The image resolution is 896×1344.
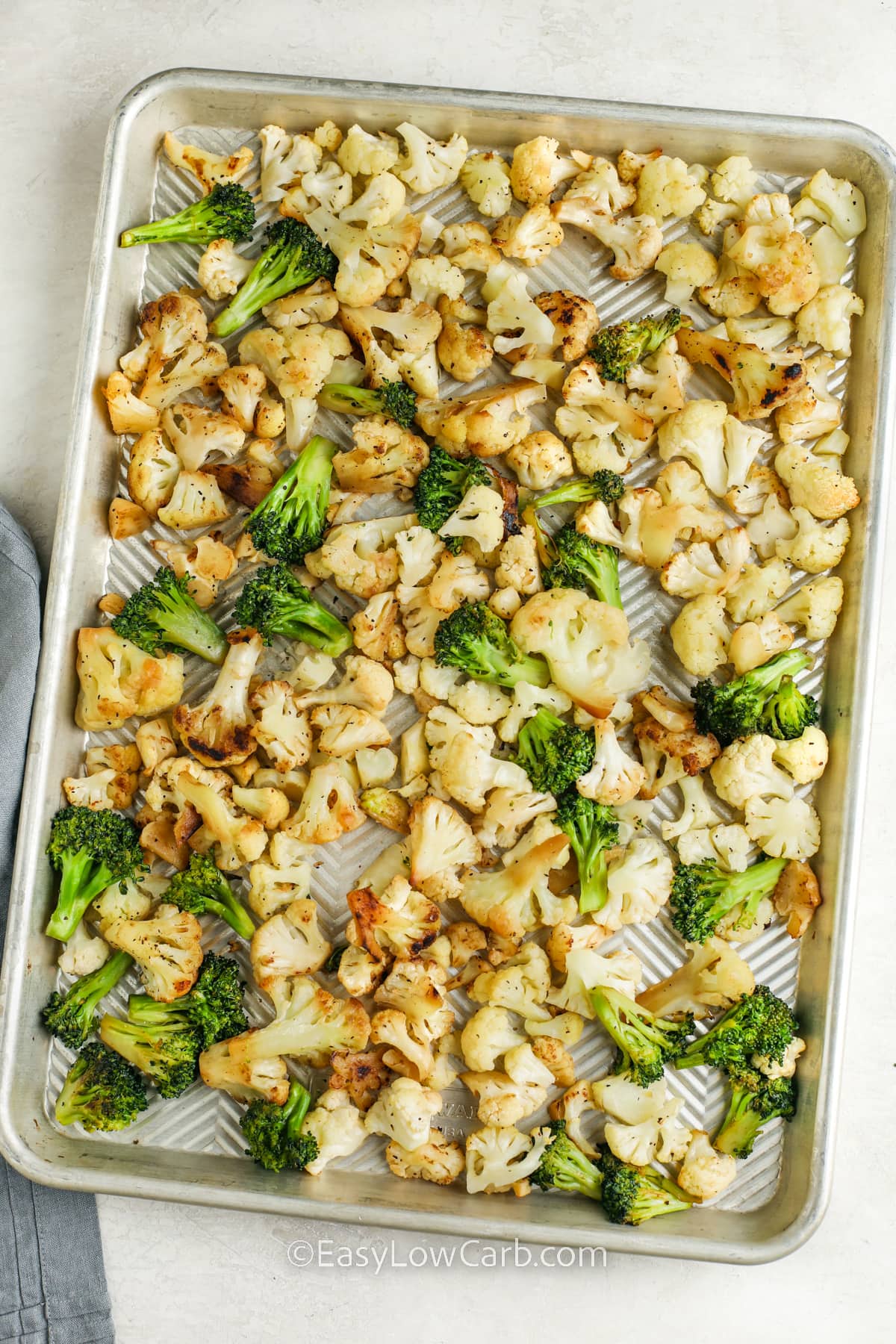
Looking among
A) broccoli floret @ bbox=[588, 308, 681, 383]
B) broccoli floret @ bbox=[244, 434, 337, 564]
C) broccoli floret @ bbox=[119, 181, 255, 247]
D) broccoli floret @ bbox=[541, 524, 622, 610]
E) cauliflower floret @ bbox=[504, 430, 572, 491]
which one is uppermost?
broccoli floret @ bbox=[119, 181, 255, 247]

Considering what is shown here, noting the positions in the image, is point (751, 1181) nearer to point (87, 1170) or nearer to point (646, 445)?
point (87, 1170)

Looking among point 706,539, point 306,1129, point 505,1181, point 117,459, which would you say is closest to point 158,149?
point 117,459

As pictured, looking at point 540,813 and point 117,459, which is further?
point 117,459

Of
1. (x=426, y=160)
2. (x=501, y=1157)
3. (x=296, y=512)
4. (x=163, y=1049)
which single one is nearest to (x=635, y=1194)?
(x=501, y=1157)

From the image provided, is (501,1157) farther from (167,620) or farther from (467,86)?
(467,86)

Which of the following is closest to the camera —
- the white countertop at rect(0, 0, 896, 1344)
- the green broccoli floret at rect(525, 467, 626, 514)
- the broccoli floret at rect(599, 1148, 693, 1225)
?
the broccoli floret at rect(599, 1148, 693, 1225)

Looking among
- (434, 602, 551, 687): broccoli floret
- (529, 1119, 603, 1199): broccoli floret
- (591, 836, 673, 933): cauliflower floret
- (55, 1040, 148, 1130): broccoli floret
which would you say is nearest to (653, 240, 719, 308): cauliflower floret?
(434, 602, 551, 687): broccoli floret

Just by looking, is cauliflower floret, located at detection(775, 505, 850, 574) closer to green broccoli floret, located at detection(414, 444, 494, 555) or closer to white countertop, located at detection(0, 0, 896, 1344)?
white countertop, located at detection(0, 0, 896, 1344)
